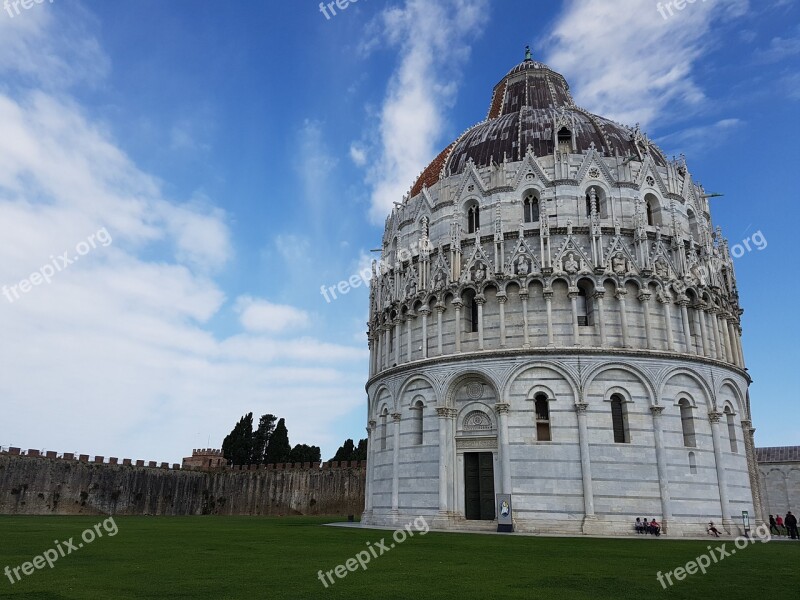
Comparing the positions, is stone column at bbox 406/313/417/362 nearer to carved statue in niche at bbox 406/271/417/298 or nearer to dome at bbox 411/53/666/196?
carved statue in niche at bbox 406/271/417/298

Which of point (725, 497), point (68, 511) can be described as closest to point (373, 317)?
point (725, 497)

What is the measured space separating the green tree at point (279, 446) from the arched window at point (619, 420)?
50.5 meters

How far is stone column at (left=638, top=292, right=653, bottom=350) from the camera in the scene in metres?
29.9

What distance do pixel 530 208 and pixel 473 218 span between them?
3286mm

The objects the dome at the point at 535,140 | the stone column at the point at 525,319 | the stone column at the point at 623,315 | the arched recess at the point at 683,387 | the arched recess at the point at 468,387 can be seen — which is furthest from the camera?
the dome at the point at 535,140

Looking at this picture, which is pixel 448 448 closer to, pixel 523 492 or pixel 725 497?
pixel 523 492

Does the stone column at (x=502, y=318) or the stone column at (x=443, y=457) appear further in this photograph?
the stone column at (x=502, y=318)

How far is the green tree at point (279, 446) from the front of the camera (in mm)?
72062

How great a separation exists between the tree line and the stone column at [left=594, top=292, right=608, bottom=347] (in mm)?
47378

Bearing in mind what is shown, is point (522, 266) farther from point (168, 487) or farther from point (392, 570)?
point (168, 487)

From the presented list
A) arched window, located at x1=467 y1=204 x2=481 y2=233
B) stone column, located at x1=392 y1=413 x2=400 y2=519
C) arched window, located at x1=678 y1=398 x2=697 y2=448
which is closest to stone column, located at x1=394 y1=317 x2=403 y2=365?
stone column, located at x1=392 y1=413 x2=400 y2=519

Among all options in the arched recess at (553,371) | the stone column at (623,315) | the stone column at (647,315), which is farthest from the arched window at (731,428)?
the arched recess at (553,371)

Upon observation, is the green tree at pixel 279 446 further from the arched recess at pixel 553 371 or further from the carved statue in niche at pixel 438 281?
the arched recess at pixel 553 371

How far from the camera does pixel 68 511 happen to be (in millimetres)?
51125
